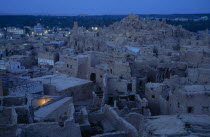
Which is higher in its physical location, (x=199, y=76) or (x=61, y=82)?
(x=199, y=76)

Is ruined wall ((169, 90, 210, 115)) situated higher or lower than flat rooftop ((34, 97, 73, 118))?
higher

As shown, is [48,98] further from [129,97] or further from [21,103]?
[129,97]

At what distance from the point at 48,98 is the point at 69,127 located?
17.8 feet

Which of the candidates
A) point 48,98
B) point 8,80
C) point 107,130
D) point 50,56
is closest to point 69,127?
point 107,130

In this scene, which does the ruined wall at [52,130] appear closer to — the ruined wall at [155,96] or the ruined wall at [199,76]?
the ruined wall at [155,96]

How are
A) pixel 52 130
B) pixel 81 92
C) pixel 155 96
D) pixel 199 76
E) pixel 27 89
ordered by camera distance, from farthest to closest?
pixel 81 92 < pixel 199 76 < pixel 155 96 < pixel 27 89 < pixel 52 130

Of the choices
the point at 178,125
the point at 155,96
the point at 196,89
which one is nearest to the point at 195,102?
the point at 196,89

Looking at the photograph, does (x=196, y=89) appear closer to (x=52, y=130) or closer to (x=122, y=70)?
(x=122, y=70)

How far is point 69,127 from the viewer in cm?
1016

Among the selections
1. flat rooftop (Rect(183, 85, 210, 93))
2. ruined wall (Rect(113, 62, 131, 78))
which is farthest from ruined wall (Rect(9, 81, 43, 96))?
flat rooftop (Rect(183, 85, 210, 93))

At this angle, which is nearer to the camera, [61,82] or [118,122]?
[118,122]

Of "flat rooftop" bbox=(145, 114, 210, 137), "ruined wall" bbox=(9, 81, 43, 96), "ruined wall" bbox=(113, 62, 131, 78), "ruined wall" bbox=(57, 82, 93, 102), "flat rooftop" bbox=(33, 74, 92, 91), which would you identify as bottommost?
"ruined wall" bbox=(57, 82, 93, 102)

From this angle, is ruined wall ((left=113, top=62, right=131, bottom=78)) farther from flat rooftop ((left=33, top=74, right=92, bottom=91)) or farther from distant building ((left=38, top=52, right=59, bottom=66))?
distant building ((left=38, top=52, right=59, bottom=66))

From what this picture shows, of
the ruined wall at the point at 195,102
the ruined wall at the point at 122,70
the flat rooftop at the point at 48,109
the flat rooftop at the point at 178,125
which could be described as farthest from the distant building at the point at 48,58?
the flat rooftop at the point at 178,125
